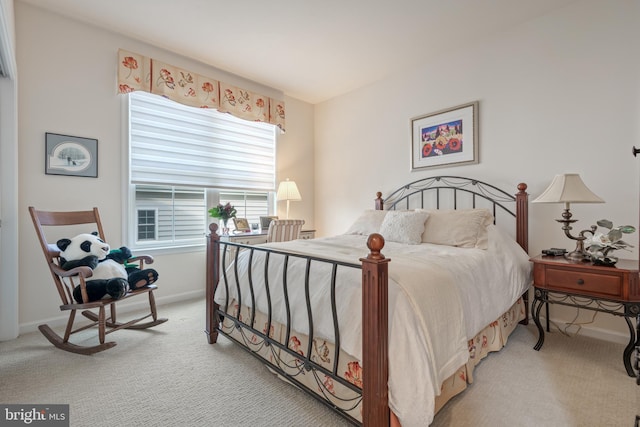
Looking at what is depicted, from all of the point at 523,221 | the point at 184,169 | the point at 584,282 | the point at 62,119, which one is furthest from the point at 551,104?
the point at 62,119

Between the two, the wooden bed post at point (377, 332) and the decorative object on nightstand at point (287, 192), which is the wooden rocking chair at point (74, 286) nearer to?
the decorative object on nightstand at point (287, 192)

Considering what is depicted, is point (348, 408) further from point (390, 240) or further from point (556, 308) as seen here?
point (556, 308)

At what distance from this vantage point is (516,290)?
213 cm

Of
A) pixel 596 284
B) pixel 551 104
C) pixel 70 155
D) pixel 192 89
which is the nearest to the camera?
pixel 596 284

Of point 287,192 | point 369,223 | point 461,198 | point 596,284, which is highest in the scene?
point 287,192

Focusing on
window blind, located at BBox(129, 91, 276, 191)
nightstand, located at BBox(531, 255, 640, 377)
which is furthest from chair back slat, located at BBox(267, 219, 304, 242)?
nightstand, located at BBox(531, 255, 640, 377)

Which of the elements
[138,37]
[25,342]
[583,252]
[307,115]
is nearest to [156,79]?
[138,37]

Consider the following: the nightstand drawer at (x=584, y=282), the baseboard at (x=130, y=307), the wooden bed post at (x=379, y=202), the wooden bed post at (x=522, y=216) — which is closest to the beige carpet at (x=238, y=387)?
the baseboard at (x=130, y=307)

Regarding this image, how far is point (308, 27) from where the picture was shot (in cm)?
273

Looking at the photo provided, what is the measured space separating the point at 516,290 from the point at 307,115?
365 centimetres

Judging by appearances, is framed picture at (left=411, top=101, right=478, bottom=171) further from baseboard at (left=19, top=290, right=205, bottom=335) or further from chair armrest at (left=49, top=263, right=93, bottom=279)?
chair armrest at (left=49, top=263, right=93, bottom=279)

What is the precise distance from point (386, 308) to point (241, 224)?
9.19 ft

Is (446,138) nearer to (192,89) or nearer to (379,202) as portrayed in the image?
(379,202)

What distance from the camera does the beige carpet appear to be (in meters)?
1.44
